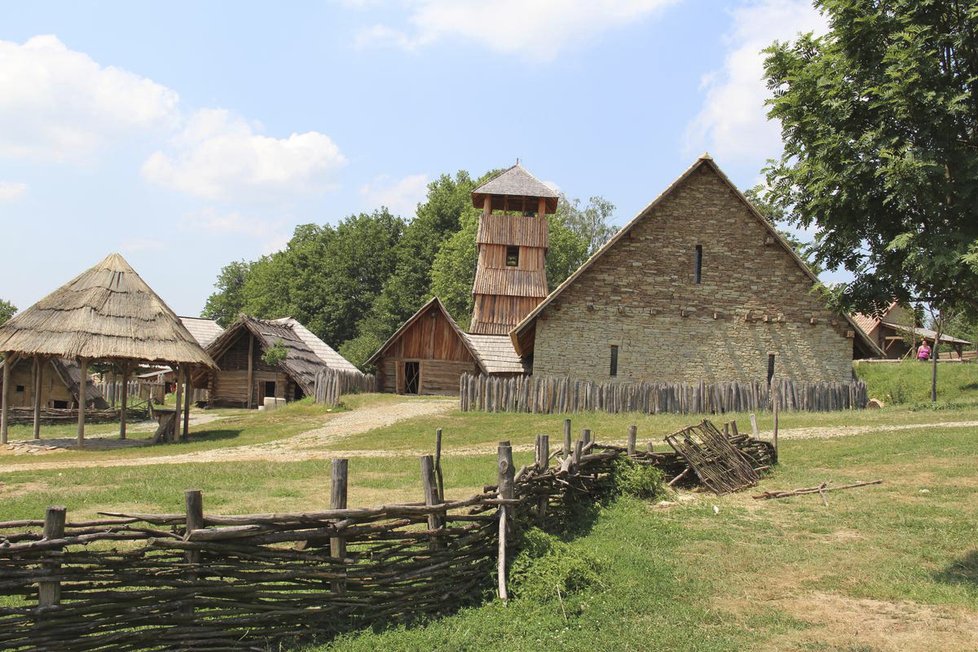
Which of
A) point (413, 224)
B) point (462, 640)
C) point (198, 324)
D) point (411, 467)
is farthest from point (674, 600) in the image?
point (413, 224)

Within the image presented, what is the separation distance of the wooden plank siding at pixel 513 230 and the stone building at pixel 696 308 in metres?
13.2

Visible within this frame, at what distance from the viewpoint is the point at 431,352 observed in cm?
3669

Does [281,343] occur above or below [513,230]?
below

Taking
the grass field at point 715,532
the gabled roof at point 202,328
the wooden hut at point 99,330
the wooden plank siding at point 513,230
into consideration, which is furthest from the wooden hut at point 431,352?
the grass field at point 715,532

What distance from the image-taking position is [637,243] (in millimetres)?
27141

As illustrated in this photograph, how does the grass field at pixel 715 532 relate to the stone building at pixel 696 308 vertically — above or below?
below

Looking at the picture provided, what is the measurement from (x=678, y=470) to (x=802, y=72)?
692cm

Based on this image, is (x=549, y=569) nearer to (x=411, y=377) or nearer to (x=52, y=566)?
(x=52, y=566)

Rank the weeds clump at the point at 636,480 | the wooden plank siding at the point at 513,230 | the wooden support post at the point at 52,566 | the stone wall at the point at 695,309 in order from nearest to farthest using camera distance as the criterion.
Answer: the wooden support post at the point at 52,566, the weeds clump at the point at 636,480, the stone wall at the point at 695,309, the wooden plank siding at the point at 513,230

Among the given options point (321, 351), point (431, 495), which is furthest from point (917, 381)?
point (431, 495)

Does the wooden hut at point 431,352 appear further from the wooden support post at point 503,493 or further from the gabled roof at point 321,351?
the wooden support post at point 503,493

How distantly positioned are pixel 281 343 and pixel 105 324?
14.8 m

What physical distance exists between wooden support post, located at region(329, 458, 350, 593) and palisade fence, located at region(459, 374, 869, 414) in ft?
59.3

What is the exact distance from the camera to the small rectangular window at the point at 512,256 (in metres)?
41.3
